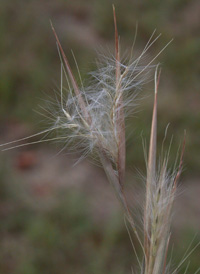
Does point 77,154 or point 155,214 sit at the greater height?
point 155,214

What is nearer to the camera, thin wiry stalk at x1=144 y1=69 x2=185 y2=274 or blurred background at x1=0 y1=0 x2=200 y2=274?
thin wiry stalk at x1=144 y1=69 x2=185 y2=274

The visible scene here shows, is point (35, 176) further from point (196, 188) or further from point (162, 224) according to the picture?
point (162, 224)

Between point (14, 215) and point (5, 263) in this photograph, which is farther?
point (14, 215)

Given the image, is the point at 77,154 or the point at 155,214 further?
the point at 77,154

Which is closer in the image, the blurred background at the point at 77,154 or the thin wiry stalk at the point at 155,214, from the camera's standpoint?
the thin wiry stalk at the point at 155,214

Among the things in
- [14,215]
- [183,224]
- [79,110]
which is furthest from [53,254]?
[79,110]

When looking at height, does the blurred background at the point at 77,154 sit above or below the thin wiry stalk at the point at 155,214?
below

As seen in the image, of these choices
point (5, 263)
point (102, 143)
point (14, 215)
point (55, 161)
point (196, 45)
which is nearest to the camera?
point (102, 143)

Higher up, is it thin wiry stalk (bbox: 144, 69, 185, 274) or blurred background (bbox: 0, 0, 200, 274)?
thin wiry stalk (bbox: 144, 69, 185, 274)
